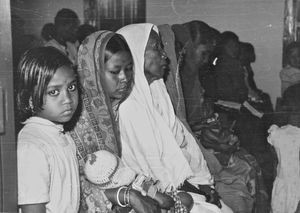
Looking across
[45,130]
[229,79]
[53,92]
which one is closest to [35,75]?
[53,92]

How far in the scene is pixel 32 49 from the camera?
152 centimetres

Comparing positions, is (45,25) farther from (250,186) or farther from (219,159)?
(250,186)

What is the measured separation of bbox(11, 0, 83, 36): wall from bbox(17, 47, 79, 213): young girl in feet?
0.30

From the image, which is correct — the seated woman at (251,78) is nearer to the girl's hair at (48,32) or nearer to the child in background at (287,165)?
the child in background at (287,165)

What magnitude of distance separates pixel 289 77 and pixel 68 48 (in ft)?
2.58

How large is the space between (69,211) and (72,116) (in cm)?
31

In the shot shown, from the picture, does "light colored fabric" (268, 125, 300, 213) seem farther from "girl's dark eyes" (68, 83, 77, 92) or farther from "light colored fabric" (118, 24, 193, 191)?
"girl's dark eyes" (68, 83, 77, 92)

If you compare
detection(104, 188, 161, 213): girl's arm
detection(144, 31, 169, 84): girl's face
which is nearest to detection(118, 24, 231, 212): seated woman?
detection(144, 31, 169, 84): girl's face

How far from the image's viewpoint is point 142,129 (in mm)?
1673

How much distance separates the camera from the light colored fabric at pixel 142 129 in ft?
5.37

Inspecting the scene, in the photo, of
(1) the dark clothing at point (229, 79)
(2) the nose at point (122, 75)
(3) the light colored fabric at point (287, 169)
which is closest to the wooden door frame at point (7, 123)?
(2) the nose at point (122, 75)

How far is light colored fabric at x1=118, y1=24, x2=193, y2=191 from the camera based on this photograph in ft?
5.37

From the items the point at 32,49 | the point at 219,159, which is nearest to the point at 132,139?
the point at 219,159

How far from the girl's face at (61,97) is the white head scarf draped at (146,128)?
0.69 ft
